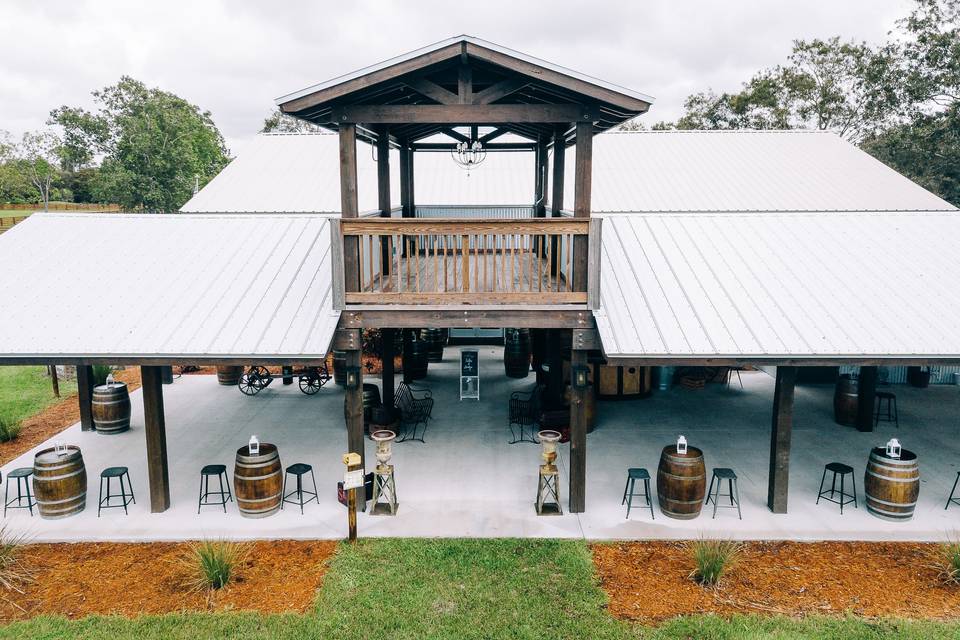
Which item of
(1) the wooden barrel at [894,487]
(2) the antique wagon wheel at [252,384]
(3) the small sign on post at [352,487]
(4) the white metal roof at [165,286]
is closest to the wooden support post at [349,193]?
(4) the white metal roof at [165,286]

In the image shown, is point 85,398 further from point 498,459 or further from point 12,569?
point 498,459

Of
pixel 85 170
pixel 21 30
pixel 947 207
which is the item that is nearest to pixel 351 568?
pixel 947 207

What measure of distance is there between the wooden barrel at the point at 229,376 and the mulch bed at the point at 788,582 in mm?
11389

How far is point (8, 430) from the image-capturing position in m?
12.7

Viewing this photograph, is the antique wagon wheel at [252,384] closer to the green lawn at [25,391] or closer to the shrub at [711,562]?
the green lawn at [25,391]

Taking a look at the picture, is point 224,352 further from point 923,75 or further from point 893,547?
point 923,75

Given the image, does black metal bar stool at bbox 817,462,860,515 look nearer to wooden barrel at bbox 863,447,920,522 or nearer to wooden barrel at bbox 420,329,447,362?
wooden barrel at bbox 863,447,920,522

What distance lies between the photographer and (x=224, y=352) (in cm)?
874

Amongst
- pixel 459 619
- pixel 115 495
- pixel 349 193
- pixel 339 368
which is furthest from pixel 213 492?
pixel 339 368

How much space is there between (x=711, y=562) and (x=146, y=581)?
22.1 feet

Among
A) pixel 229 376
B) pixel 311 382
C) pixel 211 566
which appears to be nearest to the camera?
pixel 211 566

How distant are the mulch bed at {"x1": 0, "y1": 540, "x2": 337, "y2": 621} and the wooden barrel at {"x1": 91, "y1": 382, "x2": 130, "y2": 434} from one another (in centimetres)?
483

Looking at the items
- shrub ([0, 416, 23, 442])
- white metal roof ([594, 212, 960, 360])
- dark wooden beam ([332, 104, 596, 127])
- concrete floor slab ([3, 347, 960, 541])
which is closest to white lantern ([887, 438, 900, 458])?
concrete floor slab ([3, 347, 960, 541])

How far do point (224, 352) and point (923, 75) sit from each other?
35.3 metres
